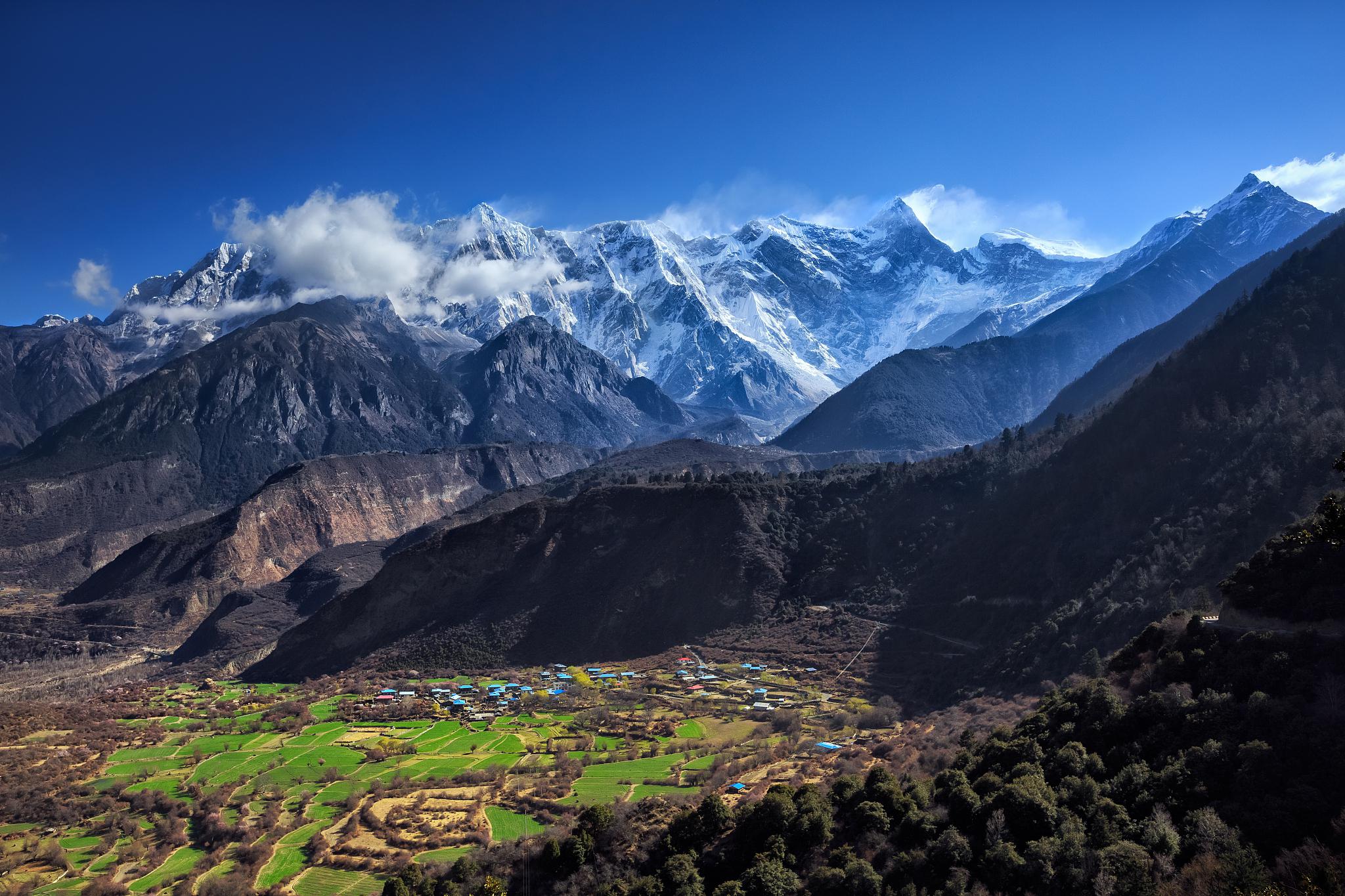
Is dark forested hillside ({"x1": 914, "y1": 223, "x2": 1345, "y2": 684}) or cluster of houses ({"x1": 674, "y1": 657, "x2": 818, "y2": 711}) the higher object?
dark forested hillside ({"x1": 914, "y1": 223, "x2": 1345, "y2": 684})

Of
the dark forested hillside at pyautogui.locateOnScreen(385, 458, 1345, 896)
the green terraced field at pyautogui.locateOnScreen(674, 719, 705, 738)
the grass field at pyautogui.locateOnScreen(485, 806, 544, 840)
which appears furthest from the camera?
the green terraced field at pyautogui.locateOnScreen(674, 719, 705, 738)

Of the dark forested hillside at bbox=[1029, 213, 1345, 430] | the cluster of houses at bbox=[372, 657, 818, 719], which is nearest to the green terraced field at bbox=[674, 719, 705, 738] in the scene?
the cluster of houses at bbox=[372, 657, 818, 719]

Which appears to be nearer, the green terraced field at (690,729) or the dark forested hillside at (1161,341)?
the green terraced field at (690,729)

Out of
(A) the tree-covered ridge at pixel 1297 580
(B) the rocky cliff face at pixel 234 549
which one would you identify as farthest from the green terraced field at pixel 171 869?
(B) the rocky cliff face at pixel 234 549

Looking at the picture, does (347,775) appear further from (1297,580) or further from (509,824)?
(1297,580)

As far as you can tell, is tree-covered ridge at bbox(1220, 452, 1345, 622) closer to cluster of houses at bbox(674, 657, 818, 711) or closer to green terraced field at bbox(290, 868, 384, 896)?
cluster of houses at bbox(674, 657, 818, 711)

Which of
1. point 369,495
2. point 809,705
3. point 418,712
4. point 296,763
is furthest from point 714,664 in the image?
point 369,495

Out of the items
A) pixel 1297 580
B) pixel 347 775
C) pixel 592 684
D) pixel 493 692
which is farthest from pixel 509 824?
pixel 1297 580

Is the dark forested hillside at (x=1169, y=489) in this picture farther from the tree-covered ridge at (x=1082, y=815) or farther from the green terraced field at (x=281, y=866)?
the green terraced field at (x=281, y=866)
